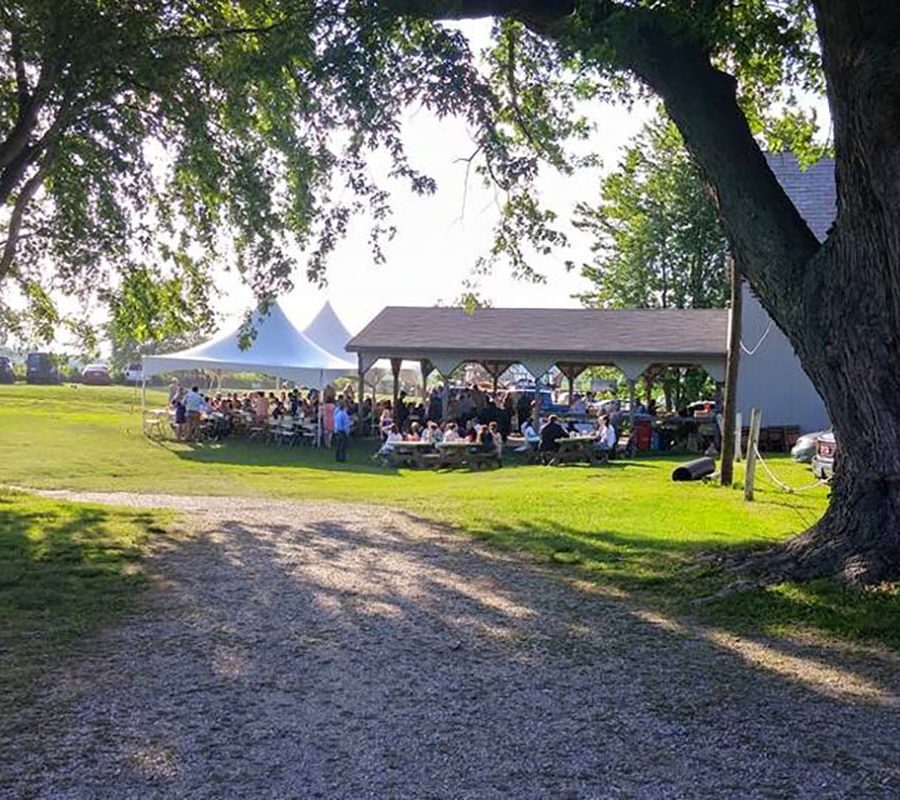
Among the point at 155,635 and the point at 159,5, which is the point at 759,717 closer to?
the point at 155,635

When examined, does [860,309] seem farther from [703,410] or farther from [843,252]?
[703,410]

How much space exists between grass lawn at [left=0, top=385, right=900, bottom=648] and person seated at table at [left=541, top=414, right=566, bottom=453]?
160 centimetres

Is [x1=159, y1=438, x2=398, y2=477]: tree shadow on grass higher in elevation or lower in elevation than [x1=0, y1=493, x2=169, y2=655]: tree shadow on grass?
lower

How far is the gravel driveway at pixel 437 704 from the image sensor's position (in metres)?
4.01

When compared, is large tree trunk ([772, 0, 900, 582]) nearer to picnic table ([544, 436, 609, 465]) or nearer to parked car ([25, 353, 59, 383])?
picnic table ([544, 436, 609, 465])

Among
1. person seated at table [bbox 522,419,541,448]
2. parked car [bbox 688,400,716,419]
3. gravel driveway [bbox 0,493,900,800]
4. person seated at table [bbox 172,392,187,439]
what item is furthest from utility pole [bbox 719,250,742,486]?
person seated at table [bbox 172,392,187,439]

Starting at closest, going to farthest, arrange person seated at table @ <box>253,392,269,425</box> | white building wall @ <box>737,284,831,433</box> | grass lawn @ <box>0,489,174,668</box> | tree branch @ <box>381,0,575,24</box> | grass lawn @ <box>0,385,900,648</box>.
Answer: grass lawn @ <box>0,489,174,668</box> → grass lawn @ <box>0,385,900,648</box> → tree branch @ <box>381,0,575,24</box> → white building wall @ <box>737,284,831,433</box> → person seated at table @ <box>253,392,269,425</box>

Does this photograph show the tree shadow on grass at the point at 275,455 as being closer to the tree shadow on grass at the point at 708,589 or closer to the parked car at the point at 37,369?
the tree shadow on grass at the point at 708,589

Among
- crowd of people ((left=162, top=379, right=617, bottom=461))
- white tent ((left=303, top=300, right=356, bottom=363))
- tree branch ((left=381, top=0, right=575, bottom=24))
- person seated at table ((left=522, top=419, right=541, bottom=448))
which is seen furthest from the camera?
white tent ((left=303, top=300, right=356, bottom=363))

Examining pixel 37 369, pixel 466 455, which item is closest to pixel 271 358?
pixel 466 455

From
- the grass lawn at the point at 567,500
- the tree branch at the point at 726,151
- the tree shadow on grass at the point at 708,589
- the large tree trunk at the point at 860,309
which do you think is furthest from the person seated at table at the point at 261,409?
the large tree trunk at the point at 860,309

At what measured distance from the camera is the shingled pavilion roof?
2664 cm

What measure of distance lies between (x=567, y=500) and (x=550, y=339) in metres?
14.3

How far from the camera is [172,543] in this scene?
10.0 metres
